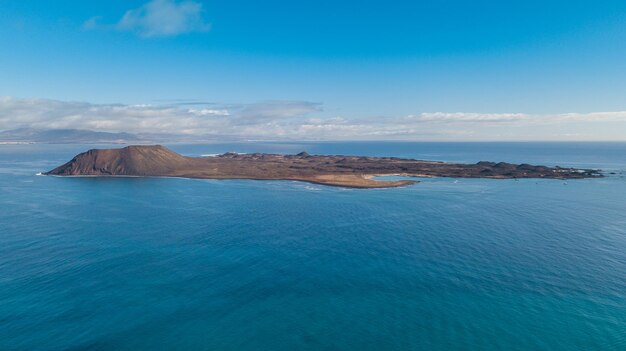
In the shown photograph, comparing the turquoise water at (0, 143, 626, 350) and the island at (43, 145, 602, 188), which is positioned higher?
the island at (43, 145, 602, 188)

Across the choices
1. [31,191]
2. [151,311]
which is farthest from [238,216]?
[31,191]

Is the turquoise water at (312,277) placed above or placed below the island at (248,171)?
below

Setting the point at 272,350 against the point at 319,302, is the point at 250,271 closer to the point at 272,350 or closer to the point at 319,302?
the point at 319,302

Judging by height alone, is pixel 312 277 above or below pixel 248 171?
below

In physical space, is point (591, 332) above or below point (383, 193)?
below

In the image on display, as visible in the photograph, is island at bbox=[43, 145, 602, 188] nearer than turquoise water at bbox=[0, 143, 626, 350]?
No

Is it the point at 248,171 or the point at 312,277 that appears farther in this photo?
the point at 248,171

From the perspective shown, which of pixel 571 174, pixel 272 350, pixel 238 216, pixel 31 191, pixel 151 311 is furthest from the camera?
pixel 571 174

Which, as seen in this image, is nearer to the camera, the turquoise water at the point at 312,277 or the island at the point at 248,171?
the turquoise water at the point at 312,277
